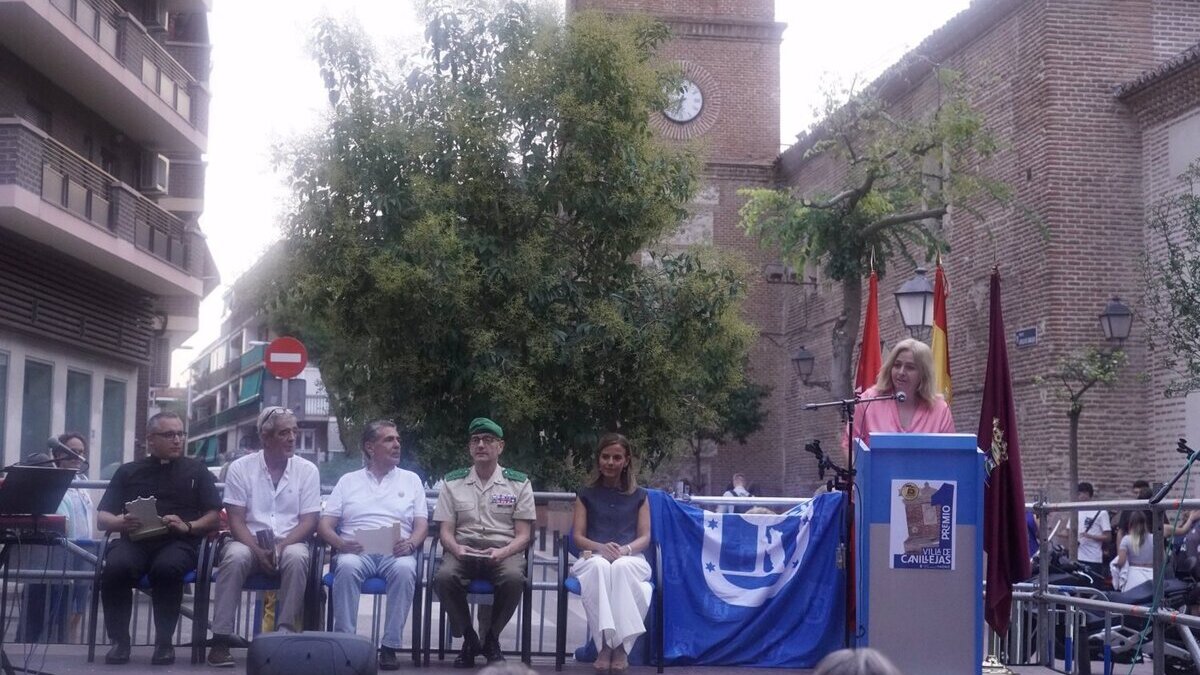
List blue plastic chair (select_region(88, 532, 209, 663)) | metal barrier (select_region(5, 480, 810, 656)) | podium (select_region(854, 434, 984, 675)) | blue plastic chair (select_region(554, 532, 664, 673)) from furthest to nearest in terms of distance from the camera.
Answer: metal barrier (select_region(5, 480, 810, 656)) → blue plastic chair (select_region(554, 532, 664, 673)) → blue plastic chair (select_region(88, 532, 209, 663)) → podium (select_region(854, 434, 984, 675))

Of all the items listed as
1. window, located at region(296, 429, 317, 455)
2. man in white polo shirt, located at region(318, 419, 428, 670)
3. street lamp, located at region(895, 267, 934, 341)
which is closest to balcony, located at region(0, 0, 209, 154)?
street lamp, located at region(895, 267, 934, 341)

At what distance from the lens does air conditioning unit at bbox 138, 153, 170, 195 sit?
31.0 metres

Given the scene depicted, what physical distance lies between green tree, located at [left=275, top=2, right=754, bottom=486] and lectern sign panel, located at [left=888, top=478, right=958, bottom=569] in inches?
335

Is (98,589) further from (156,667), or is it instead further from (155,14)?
(155,14)

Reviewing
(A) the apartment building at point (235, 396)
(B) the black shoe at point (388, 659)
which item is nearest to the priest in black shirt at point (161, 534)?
(B) the black shoe at point (388, 659)

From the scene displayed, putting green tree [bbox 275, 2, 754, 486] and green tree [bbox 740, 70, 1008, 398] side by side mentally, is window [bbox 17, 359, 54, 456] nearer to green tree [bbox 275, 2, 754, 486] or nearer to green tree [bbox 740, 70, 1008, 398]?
green tree [bbox 275, 2, 754, 486]

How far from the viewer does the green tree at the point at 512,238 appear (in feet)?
58.7

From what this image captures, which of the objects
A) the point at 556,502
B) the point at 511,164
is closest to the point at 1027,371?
the point at 511,164

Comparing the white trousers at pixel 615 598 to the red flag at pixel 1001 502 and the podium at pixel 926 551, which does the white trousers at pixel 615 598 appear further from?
the red flag at pixel 1001 502

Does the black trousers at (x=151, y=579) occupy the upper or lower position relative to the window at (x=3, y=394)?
lower

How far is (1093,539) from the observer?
16.5m

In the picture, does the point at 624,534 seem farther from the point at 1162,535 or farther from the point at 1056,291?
the point at 1056,291

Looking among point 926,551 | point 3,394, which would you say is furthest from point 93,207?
point 926,551

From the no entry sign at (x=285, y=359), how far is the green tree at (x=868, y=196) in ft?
38.4
